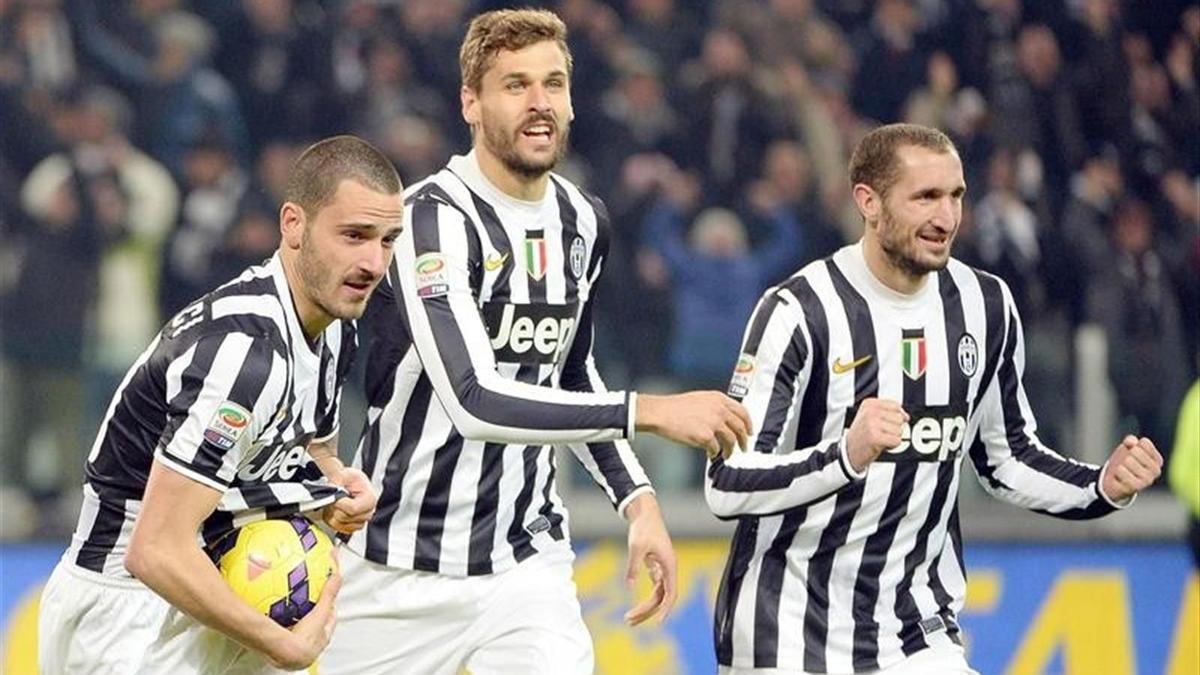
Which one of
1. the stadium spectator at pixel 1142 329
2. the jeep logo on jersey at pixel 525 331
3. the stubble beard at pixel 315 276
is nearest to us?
the stubble beard at pixel 315 276

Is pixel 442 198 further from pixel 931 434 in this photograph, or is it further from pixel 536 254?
pixel 931 434

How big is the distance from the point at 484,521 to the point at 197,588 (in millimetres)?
1355

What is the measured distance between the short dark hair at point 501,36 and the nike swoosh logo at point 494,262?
407 mm

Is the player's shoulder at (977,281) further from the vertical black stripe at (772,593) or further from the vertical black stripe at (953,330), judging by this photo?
the vertical black stripe at (772,593)

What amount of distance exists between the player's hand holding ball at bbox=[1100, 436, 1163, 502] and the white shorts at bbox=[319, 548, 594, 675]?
1.32 meters

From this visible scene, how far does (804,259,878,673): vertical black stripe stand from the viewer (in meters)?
5.79

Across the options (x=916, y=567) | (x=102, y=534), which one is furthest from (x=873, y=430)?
(x=102, y=534)

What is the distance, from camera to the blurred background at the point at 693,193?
933 cm

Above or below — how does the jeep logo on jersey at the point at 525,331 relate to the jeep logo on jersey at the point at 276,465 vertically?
above

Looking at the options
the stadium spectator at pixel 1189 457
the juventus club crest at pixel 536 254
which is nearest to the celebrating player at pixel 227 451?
the juventus club crest at pixel 536 254

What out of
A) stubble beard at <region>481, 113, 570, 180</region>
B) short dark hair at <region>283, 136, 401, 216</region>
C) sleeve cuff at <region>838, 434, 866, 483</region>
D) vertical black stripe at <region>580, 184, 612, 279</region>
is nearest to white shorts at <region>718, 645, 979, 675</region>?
sleeve cuff at <region>838, 434, 866, 483</region>

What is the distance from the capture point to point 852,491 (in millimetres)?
5777

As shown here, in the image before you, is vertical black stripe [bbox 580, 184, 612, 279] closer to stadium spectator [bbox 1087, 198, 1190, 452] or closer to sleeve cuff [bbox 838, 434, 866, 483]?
sleeve cuff [bbox 838, 434, 866, 483]

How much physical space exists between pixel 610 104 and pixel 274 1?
1.53 m
